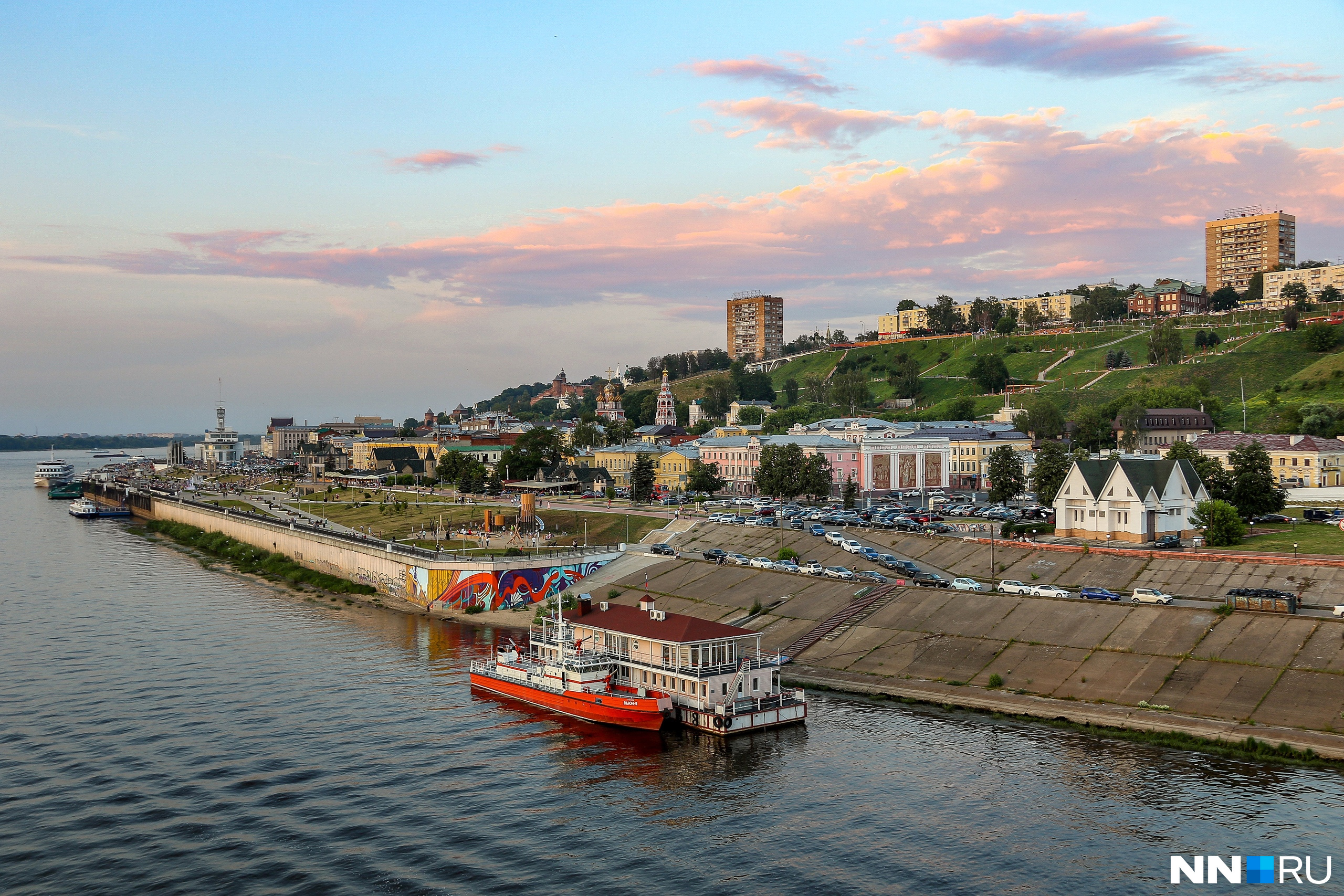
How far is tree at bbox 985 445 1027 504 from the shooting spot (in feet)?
347

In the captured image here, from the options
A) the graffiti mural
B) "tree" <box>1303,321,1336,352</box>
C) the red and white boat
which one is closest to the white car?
the red and white boat

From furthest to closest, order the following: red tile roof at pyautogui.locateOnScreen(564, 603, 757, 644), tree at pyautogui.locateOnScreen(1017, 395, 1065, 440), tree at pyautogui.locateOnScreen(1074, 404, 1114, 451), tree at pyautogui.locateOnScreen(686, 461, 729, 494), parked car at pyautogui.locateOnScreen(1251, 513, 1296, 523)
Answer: tree at pyautogui.locateOnScreen(1017, 395, 1065, 440) < tree at pyautogui.locateOnScreen(1074, 404, 1114, 451) < tree at pyautogui.locateOnScreen(686, 461, 729, 494) < parked car at pyautogui.locateOnScreen(1251, 513, 1296, 523) < red tile roof at pyautogui.locateOnScreen(564, 603, 757, 644)

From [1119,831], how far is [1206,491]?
58.7m

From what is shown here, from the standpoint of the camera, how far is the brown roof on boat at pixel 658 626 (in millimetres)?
55656

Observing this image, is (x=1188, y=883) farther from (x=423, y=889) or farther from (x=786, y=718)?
(x=423, y=889)

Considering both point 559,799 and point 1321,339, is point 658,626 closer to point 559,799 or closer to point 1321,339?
point 559,799

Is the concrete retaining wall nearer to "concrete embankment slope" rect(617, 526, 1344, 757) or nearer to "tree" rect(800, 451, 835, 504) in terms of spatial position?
"concrete embankment slope" rect(617, 526, 1344, 757)

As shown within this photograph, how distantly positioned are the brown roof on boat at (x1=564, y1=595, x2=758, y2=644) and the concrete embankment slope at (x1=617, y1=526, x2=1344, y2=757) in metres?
7.54

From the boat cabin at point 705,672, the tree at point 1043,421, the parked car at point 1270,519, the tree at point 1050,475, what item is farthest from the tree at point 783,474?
the boat cabin at point 705,672

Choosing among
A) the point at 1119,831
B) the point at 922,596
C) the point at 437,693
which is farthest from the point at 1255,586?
the point at 437,693

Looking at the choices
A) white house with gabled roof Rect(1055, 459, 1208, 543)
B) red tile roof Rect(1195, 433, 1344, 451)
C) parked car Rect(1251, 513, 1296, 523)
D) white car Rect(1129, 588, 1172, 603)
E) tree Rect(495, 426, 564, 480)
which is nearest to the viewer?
white car Rect(1129, 588, 1172, 603)

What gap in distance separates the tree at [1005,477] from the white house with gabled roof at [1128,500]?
17.0 meters

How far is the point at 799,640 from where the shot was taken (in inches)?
2640

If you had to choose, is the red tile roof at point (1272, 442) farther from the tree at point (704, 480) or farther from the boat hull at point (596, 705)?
the boat hull at point (596, 705)
